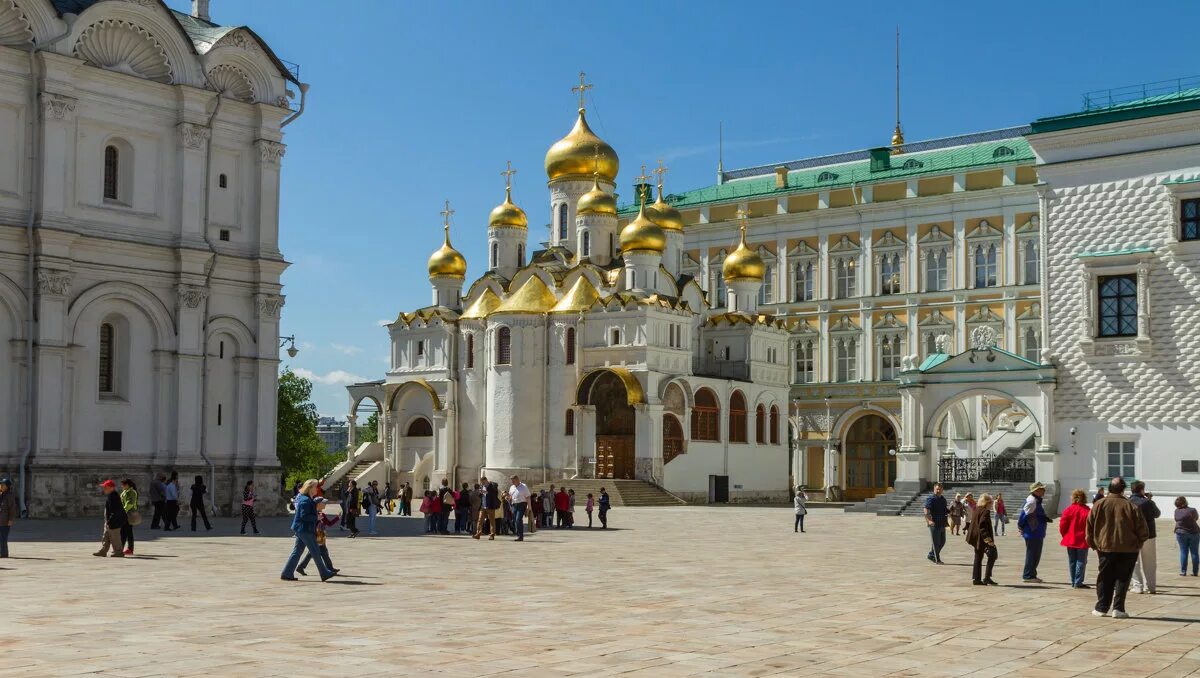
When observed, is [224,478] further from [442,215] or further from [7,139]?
[442,215]

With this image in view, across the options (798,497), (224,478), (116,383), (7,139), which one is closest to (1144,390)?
(798,497)

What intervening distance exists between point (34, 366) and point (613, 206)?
30502 mm

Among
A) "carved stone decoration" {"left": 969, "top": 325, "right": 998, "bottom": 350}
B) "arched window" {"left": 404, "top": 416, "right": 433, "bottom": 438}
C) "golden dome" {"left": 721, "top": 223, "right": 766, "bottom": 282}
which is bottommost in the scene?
"arched window" {"left": 404, "top": 416, "right": 433, "bottom": 438}

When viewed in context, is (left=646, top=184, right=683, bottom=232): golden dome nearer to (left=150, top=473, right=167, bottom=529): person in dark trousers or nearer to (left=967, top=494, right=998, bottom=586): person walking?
(left=150, top=473, right=167, bottom=529): person in dark trousers

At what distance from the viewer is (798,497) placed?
31719mm

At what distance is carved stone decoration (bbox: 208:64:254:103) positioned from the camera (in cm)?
3712

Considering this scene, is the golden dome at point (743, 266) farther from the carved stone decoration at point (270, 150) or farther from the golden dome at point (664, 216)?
the carved stone decoration at point (270, 150)

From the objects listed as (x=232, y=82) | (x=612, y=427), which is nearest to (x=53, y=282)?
(x=232, y=82)

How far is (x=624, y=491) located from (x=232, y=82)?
21297 millimetres

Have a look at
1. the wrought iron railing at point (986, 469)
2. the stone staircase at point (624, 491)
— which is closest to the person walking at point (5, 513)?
the wrought iron railing at point (986, 469)

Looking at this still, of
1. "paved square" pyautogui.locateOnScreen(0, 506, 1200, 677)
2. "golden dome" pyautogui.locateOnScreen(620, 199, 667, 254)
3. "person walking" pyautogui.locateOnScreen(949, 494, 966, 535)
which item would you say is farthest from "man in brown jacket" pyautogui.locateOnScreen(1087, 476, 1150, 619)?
"golden dome" pyautogui.locateOnScreen(620, 199, 667, 254)

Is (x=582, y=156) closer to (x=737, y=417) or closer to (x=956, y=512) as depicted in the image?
(x=737, y=417)

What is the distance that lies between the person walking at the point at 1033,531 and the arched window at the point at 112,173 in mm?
25323

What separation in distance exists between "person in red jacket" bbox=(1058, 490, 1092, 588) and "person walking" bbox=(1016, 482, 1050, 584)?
69 cm
